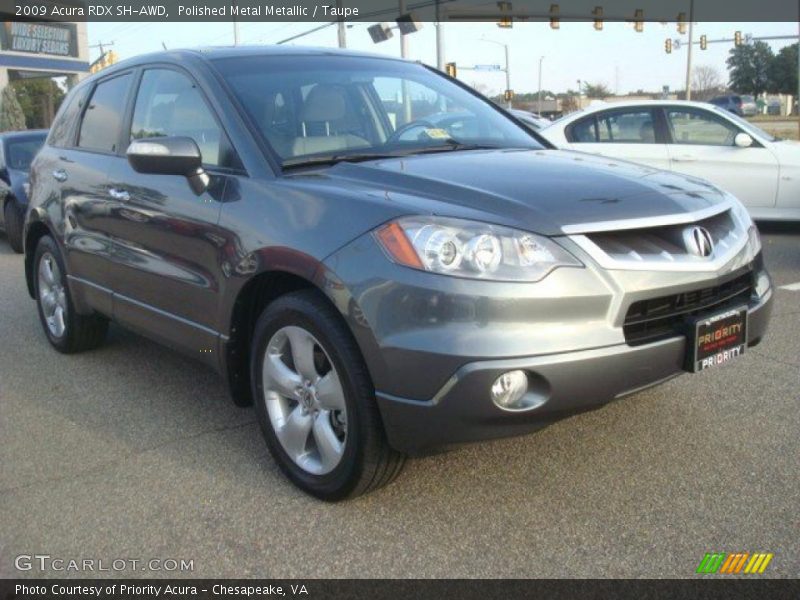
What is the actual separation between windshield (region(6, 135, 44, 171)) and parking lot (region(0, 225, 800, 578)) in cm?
706

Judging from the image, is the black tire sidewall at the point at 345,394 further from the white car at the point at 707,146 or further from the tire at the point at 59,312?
the white car at the point at 707,146

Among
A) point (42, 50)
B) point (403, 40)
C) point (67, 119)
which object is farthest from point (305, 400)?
point (42, 50)

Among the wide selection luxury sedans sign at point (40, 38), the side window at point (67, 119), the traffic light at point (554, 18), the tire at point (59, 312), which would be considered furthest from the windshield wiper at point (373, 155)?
the wide selection luxury sedans sign at point (40, 38)

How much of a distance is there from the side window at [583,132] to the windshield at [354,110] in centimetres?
607

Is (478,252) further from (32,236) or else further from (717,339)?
(32,236)

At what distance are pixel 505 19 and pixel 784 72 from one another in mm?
63846

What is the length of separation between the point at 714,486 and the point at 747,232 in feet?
3.34

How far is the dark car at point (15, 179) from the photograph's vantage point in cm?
1022

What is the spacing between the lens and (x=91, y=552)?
2898 millimetres

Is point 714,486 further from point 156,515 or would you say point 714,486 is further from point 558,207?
point 156,515

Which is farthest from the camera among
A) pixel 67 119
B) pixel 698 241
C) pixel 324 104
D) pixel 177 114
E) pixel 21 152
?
pixel 21 152

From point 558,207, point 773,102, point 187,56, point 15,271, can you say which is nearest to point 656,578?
point 558,207

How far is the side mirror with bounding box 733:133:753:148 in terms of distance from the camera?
9.37 meters

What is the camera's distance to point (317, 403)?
315 cm
